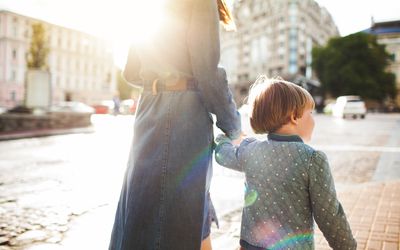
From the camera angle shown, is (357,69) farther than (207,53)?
Yes

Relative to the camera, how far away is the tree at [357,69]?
5287 cm

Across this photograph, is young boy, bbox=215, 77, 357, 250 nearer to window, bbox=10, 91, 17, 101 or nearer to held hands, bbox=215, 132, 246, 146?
held hands, bbox=215, 132, 246, 146

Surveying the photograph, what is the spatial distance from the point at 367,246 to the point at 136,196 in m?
2.30

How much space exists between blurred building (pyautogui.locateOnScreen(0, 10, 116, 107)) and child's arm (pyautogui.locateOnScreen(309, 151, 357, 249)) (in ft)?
188

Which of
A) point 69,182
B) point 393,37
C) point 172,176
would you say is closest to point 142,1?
point 172,176

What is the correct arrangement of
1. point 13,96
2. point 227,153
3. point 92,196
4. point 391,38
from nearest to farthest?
point 227,153 → point 92,196 → point 13,96 → point 391,38

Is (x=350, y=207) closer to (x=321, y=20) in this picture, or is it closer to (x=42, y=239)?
(x=42, y=239)

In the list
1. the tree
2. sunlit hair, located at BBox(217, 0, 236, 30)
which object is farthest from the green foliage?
the tree

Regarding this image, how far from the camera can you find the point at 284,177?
173cm

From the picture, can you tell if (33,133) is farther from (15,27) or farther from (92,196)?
(15,27)

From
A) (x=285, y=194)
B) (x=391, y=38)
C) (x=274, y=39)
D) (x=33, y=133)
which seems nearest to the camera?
(x=285, y=194)

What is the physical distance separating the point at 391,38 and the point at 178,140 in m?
86.4

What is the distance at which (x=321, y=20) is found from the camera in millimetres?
90188

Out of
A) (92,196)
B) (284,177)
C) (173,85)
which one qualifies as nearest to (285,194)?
(284,177)
